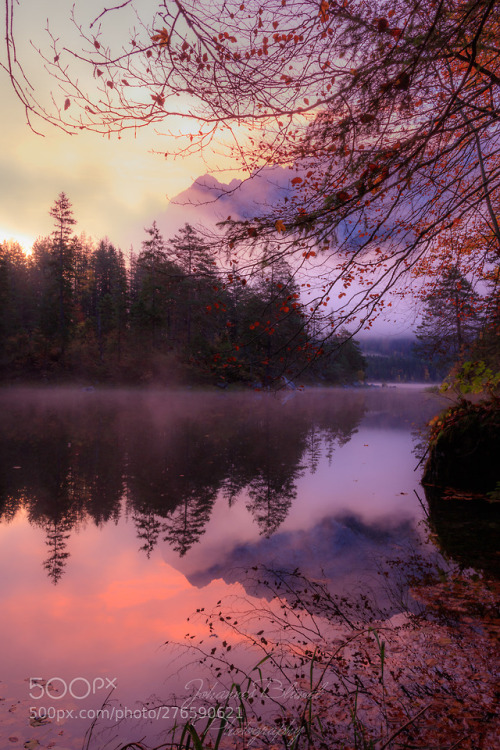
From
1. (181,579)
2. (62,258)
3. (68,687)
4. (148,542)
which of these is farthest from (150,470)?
(62,258)

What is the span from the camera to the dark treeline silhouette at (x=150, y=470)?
25.1 feet

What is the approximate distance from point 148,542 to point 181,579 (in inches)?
57.6

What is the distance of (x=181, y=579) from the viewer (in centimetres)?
555

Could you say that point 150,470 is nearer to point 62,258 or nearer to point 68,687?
point 68,687

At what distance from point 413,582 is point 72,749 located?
13.6ft

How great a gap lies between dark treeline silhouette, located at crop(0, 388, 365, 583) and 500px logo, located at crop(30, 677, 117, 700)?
2142 millimetres

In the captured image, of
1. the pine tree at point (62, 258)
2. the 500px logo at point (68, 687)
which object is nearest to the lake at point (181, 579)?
the 500px logo at point (68, 687)

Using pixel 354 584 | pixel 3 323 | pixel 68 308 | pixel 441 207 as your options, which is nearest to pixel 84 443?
pixel 354 584

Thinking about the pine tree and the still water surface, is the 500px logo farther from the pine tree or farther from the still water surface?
the pine tree

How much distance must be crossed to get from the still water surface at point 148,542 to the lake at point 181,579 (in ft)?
0.08

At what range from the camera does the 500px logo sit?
3.32 metres

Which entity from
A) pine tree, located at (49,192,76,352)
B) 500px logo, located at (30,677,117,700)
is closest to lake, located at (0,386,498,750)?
500px logo, located at (30,677,117,700)

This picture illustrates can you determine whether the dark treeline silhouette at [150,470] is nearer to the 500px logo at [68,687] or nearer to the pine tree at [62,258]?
the 500px logo at [68,687]

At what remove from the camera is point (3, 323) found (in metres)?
41.2
